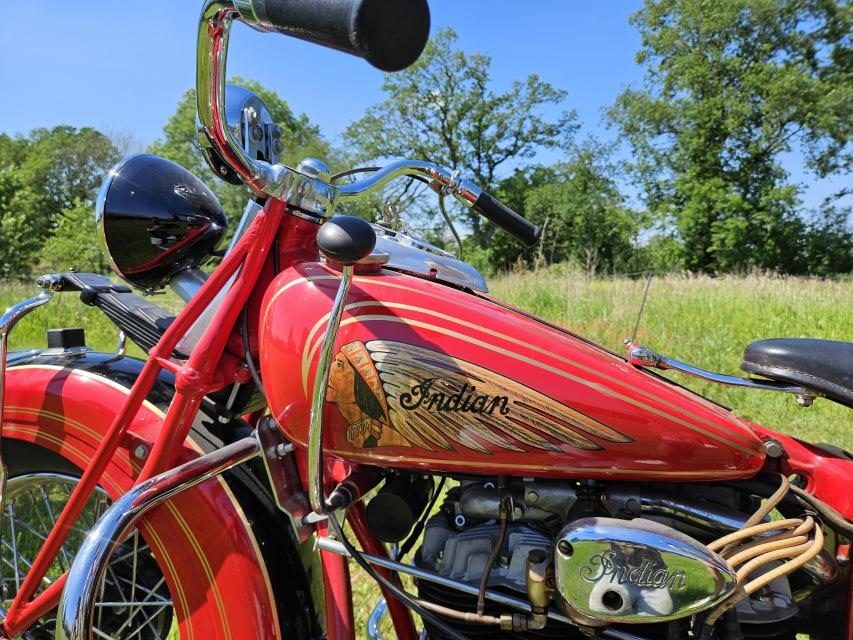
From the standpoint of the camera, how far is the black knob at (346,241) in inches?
33.4

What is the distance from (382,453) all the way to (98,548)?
539 millimetres

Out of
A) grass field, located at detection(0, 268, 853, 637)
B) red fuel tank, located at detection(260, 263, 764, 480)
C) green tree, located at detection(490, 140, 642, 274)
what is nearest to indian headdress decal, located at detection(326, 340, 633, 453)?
red fuel tank, located at detection(260, 263, 764, 480)

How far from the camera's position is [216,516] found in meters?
1.17

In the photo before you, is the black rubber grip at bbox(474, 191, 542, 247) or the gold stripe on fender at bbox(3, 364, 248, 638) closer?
the gold stripe on fender at bbox(3, 364, 248, 638)

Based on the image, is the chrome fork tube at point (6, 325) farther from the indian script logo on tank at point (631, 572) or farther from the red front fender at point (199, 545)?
the indian script logo on tank at point (631, 572)

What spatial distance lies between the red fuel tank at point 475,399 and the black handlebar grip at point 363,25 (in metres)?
0.41

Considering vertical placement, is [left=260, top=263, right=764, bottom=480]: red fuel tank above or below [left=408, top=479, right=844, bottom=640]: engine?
above

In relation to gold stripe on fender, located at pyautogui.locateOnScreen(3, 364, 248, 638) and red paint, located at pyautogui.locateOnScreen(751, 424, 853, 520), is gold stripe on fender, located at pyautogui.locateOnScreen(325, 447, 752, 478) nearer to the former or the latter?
red paint, located at pyautogui.locateOnScreen(751, 424, 853, 520)

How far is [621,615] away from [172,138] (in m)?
38.7

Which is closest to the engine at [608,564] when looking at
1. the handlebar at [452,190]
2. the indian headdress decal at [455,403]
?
the indian headdress decal at [455,403]

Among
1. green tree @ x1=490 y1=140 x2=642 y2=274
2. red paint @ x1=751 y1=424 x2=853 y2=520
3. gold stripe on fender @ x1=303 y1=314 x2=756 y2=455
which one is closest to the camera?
gold stripe on fender @ x1=303 y1=314 x2=756 y2=455

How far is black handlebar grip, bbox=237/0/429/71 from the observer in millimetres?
675

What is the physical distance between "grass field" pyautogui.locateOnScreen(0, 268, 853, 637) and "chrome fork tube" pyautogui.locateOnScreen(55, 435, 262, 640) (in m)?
3.79

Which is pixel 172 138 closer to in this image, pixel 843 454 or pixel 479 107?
pixel 479 107
